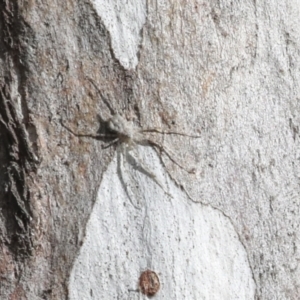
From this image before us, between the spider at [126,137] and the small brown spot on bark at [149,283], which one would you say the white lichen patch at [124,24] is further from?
the small brown spot on bark at [149,283]

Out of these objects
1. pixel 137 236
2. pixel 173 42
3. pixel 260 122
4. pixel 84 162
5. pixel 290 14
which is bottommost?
pixel 137 236

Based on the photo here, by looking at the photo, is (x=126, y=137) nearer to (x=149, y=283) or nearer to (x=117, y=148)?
(x=117, y=148)

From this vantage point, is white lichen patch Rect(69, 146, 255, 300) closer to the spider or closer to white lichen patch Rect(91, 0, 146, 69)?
the spider

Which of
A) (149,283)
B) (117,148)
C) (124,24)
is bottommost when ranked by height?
(149,283)

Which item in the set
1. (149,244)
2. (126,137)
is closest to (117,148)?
(126,137)

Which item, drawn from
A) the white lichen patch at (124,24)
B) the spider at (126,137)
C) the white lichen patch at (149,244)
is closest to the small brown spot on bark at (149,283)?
the white lichen patch at (149,244)

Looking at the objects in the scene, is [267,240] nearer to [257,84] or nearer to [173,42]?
[257,84]

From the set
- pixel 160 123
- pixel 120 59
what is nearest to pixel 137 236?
pixel 160 123

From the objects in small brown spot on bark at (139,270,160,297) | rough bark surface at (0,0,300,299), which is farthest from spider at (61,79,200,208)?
small brown spot on bark at (139,270,160,297)
